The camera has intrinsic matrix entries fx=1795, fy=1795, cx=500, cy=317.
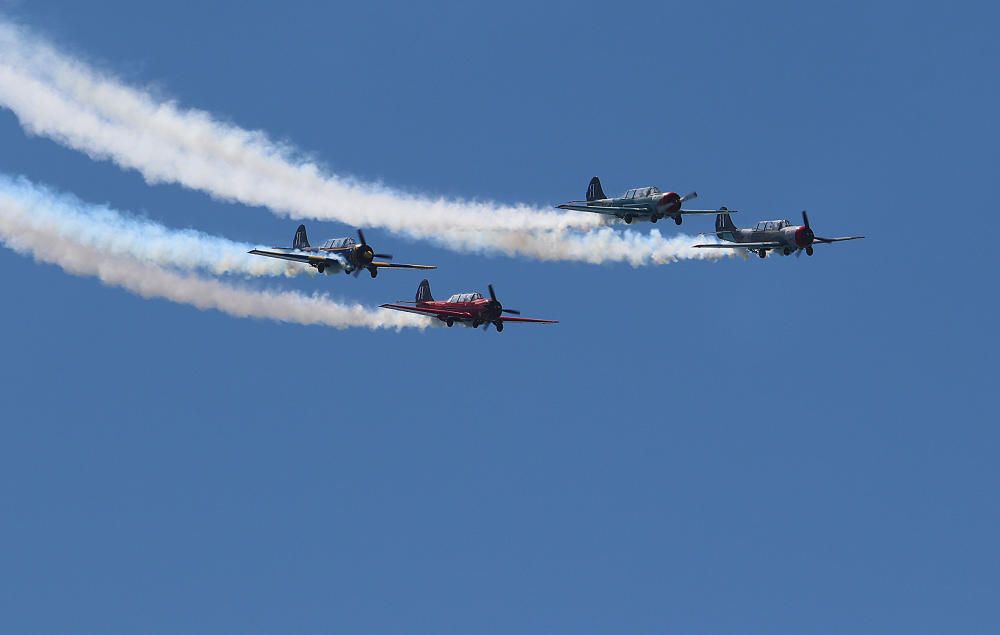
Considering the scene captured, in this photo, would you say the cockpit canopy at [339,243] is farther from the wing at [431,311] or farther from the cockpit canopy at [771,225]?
the cockpit canopy at [771,225]

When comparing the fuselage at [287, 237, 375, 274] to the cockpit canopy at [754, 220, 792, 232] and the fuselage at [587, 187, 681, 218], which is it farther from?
the cockpit canopy at [754, 220, 792, 232]

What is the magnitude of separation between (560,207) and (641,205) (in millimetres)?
5989

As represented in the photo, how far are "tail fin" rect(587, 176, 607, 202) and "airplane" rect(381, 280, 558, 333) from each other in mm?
11888

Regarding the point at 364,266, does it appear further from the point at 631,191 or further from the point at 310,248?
the point at 631,191

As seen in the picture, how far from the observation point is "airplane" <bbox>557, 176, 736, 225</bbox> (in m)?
128

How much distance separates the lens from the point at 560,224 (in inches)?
5231

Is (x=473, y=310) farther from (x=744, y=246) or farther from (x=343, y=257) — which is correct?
(x=744, y=246)

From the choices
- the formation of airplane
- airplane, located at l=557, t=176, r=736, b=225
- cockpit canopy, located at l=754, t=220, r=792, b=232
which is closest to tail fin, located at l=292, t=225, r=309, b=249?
the formation of airplane

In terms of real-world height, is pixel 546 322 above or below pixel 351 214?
below

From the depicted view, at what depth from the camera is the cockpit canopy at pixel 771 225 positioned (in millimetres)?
134000

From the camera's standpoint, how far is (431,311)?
12650cm

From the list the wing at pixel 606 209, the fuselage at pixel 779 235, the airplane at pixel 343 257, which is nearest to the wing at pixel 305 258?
the airplane at pixel 343 257

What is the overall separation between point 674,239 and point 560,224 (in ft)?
30.6

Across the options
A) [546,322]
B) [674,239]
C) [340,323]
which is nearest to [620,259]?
[674,239]
